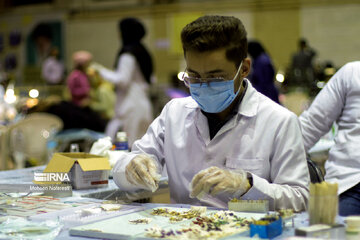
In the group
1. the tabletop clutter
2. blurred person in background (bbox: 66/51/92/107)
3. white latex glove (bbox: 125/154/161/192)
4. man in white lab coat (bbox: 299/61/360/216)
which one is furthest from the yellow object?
blurred person in background (bbox: 66/51/92/107)

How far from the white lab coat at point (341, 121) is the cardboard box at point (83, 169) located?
1048 millimetres

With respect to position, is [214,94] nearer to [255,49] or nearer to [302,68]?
[255,49]

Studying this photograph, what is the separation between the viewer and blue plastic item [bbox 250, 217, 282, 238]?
1562 millimetres

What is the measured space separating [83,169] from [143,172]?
1.42ft

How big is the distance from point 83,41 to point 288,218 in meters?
13.1

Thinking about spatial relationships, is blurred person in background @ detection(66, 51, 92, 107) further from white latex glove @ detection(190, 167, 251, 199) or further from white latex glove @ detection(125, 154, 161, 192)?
white latex glove @ detection(190, 167, 251, 199)

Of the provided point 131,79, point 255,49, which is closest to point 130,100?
point 131,79

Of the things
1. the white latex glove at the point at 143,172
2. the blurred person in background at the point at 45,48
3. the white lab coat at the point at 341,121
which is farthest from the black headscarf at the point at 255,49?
the blurred person in background at the point at 45,48

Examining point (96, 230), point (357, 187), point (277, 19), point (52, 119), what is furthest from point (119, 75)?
point (277, 19)

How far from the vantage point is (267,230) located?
1.57m

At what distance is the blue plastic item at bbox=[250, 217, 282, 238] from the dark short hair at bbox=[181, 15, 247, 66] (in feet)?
2.75

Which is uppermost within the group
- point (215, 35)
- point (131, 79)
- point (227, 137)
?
point (131, 79)

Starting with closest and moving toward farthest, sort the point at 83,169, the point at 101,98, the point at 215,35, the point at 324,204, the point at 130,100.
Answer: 1. the point at 324,204
2. the point at 215,35
3. the point at 83,169
4. the point at 130,100
5. the point at 101,98

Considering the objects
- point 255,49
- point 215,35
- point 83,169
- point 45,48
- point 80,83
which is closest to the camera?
point 215,35
